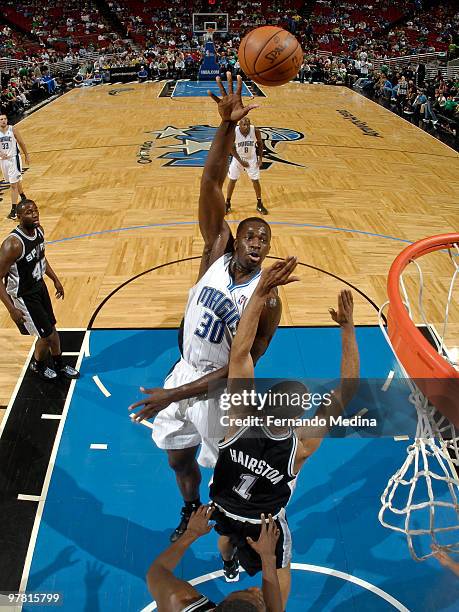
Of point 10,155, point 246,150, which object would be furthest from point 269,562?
point 10,155

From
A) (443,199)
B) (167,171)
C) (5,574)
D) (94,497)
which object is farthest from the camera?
(167,171)

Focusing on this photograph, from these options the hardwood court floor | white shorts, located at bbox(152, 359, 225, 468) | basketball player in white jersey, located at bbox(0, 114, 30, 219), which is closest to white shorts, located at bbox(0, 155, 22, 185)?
basketball player in white jersey, located at bbox(0, 114, 30, 219)

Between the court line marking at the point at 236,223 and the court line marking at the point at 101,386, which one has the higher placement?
the court line marking at the point at 101,386

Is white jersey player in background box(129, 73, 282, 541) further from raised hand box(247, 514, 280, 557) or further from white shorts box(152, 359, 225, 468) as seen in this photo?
raised hand box(247, 514, 280, 557)

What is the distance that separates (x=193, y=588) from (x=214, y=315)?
1381 mm

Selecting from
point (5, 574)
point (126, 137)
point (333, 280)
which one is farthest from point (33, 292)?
point (126, 137)

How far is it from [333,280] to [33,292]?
379cm

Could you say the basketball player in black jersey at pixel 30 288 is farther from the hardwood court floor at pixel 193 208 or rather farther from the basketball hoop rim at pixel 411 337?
the basketball hoop rim at pixel 411 337

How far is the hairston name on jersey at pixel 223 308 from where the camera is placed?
2.96m

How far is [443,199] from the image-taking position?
968 cm

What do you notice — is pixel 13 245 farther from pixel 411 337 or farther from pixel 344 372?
pixel 411 337

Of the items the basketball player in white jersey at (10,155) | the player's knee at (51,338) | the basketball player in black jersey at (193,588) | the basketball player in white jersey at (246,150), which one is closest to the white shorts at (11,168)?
the basketball player in white jersey at (10,155)

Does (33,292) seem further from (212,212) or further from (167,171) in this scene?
(167,171)

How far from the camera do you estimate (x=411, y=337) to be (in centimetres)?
268
